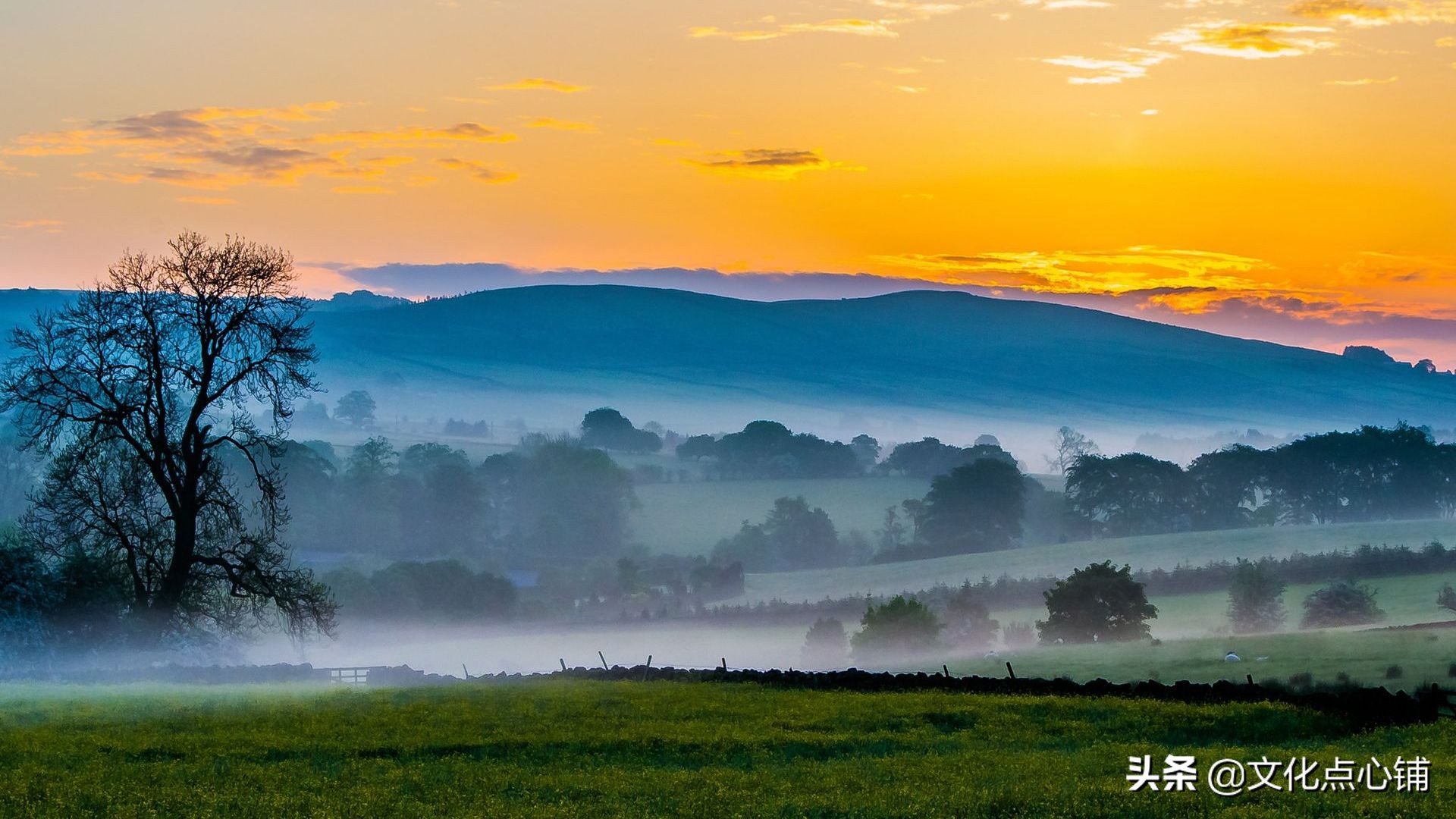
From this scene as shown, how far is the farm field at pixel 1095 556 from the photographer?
120 metres

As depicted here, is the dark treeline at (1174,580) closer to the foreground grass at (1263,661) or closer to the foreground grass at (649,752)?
the foreground grass at (1263,661)

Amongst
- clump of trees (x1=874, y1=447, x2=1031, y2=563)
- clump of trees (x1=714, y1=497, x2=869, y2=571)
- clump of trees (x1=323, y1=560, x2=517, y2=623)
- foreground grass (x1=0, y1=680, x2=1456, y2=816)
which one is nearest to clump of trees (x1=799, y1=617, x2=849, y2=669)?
clump of trees (x1=323, y1=560, x2=517, y2=623)

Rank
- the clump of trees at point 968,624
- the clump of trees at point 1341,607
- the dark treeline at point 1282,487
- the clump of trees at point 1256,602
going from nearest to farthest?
the clump of trees at point 1341,607 < the clump of trees at point 1256,602 < the clump of trees at point 968,624 < the dark treeline at point 1282,487

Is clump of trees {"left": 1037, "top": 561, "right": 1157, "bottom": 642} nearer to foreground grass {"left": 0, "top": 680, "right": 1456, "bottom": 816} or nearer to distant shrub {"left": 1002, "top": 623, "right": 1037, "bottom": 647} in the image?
distant shrub {"left": 1002, "top": 623, "right": 1037, "bottom": 647}

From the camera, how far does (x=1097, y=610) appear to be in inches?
3361

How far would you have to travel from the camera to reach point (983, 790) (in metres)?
23.4

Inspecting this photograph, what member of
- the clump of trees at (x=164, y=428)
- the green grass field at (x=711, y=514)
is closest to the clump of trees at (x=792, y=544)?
the green grass field at (x=711, y=514)

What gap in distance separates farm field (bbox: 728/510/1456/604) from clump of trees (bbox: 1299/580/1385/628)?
2585 cm

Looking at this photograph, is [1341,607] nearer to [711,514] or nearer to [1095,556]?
[1095,556]

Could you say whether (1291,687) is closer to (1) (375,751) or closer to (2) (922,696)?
(2) (922,696)

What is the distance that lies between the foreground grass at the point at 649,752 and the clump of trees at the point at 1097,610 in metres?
50.5

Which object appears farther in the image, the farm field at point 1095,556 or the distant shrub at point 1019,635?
the farm field at point 1095,556

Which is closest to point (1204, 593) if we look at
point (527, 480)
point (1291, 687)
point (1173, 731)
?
point (1291, 687)

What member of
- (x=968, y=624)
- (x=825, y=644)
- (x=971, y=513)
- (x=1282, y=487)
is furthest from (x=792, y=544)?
(x=825, y=644)
